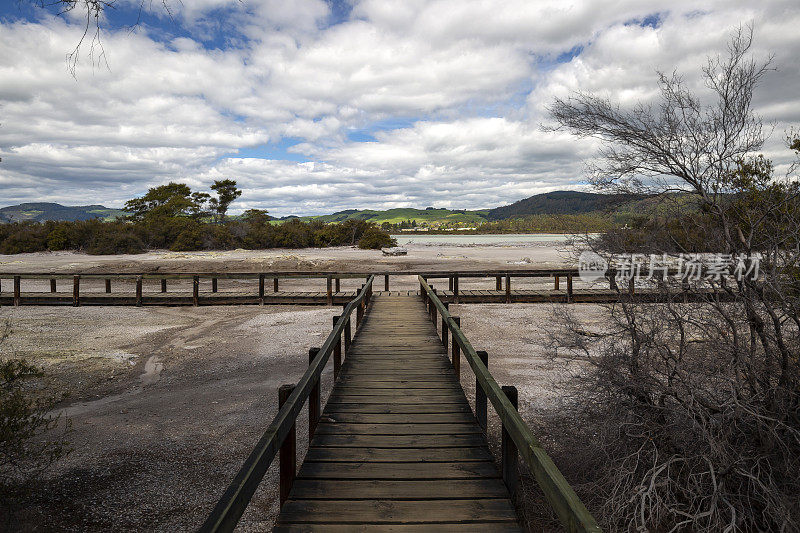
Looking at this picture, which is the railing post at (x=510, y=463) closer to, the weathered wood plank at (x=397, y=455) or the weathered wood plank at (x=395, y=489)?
the weathered wood plank at (x=395, y=489)

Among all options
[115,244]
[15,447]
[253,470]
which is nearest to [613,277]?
[253,470]

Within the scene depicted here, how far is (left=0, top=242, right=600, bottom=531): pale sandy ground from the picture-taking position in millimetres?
4516

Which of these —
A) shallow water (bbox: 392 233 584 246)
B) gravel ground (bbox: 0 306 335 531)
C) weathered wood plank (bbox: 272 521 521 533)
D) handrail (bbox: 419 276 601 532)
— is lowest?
gravel ground (bbox: 0 306 335 531)

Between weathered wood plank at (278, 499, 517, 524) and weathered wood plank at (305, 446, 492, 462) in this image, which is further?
weathered wood plank at (305, 446, 492, 462)

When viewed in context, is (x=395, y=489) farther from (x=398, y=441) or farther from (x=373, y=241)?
(x=373, y=241)

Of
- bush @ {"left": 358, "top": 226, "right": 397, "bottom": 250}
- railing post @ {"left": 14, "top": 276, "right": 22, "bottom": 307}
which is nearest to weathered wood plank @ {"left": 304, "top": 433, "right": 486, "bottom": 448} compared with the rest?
railing post @ {"left": 14, "top": 276, "right": 22, "bottom": 307}

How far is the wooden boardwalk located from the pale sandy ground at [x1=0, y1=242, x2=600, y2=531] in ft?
4.07

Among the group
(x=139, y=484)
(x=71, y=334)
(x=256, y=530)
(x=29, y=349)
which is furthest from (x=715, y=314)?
(x=71, y=334)

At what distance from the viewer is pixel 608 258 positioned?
442cm

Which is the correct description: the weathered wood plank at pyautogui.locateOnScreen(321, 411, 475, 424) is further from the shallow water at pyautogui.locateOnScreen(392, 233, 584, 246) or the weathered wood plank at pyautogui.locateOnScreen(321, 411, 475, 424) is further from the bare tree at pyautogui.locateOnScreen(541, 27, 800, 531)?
the shallow water at pyautogui.locateOnScreen(392, 233, 584, 246)

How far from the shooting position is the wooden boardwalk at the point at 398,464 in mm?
2850

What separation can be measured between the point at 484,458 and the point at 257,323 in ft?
37.4

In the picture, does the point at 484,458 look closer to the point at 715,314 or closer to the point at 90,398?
the point at 715,314

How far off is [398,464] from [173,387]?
6243mm
